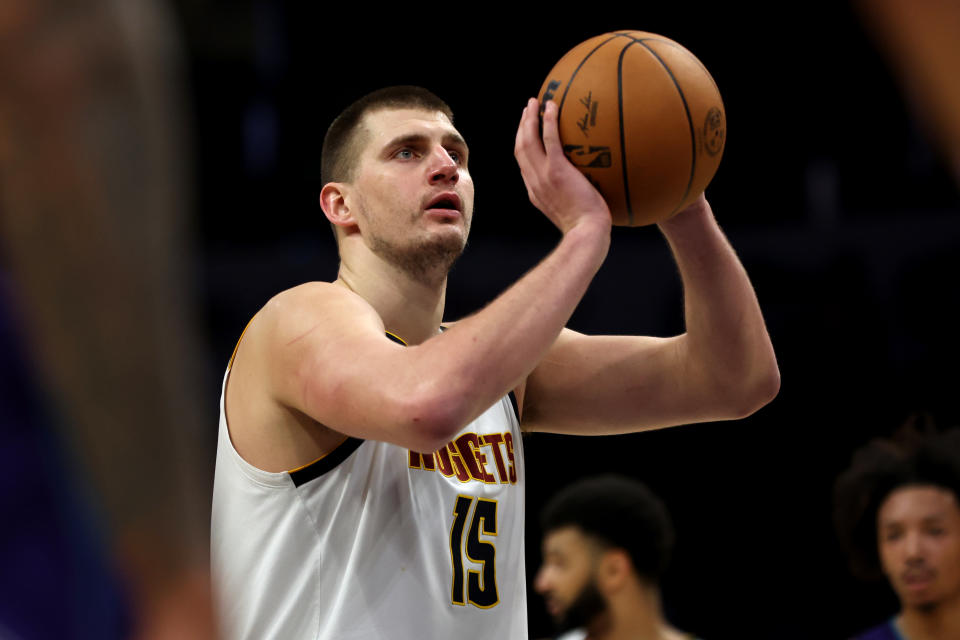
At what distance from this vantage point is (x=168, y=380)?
2.29 feet

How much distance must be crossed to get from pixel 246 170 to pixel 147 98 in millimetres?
8561

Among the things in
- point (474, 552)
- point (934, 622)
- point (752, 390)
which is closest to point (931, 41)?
point (474, 552)

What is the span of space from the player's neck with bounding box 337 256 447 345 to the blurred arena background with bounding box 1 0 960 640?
13.0ft

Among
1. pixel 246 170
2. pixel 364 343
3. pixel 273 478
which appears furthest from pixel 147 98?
pixel 246 170

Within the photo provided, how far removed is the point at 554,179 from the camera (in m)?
2.85

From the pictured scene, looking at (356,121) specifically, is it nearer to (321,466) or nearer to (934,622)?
(321,466)

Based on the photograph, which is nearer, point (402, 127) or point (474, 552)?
point (474, 552)

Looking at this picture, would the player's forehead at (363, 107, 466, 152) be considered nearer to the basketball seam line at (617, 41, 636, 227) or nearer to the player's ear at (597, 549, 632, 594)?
the basketball seam line at (617, 41, 636, 227)

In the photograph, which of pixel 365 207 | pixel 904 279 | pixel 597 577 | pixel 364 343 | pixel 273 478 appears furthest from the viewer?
pixel 904 279

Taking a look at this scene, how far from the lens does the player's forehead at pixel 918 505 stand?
4641 mm

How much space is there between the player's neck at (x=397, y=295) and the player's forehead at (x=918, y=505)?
95.7 inches

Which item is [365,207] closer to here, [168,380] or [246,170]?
[168,380]

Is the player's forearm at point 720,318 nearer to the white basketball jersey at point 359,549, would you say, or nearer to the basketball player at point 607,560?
the white basketball jersey at point 359,549
